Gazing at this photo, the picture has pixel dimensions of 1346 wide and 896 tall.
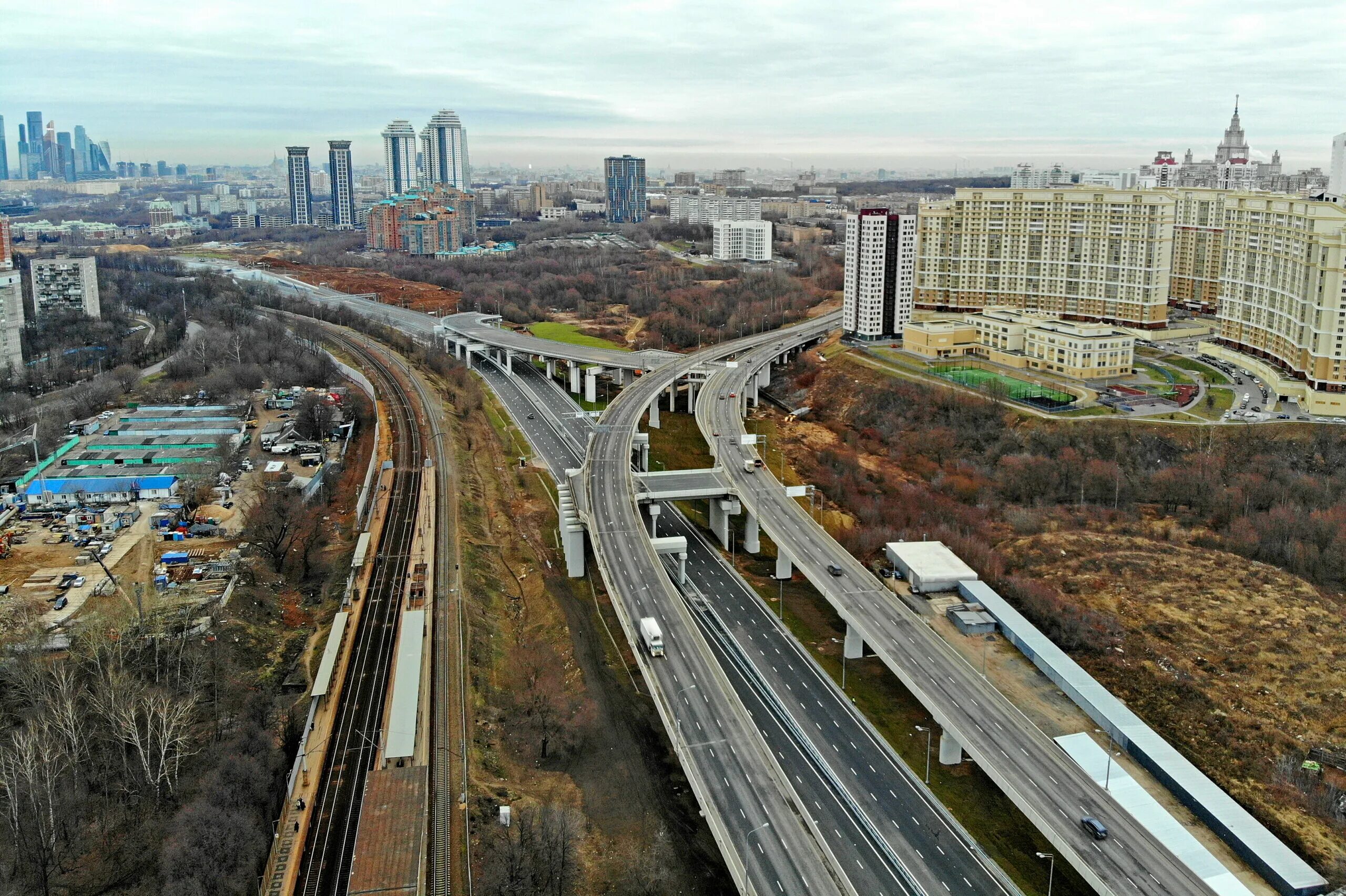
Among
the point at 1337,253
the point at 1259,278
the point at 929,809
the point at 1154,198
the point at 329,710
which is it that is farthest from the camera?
the point at 1154,198

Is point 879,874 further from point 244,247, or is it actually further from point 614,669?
point 244,247

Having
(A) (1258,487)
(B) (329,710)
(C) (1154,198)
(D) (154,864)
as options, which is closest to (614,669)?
(B) (329,710)

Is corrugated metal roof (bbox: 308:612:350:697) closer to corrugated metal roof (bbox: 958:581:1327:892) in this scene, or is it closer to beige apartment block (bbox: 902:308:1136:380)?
corrugated metal roof (bbox: 958:581:1327:892)

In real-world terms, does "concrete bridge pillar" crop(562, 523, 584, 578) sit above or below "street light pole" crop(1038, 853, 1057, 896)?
above

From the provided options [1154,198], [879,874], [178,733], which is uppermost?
[1154,198]

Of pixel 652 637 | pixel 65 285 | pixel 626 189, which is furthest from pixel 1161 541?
pixel 626 189

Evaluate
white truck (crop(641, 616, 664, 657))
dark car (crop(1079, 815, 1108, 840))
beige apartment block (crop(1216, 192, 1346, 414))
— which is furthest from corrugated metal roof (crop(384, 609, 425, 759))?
beige apartment block (crop(1216, 192, 1346, 414))
